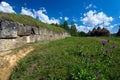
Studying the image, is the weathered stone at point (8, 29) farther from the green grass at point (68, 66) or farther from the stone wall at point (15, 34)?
the green grass at point (68, 66)

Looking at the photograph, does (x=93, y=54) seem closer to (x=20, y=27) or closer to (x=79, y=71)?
(x=79, y=71)

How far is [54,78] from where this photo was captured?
17.0ft

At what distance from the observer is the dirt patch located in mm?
5842

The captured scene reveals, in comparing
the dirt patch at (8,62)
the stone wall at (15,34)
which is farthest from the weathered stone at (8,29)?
the dirt patch at (8,62)

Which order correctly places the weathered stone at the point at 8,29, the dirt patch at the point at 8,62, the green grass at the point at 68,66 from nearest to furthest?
1. the green grass at the point at 68,66
2. the dirt patch at the point at 8,62
3. the weathered stone at the point at 8,29

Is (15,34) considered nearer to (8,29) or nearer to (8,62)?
(8,29)

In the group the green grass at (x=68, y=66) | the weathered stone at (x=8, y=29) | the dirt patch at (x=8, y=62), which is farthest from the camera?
the weathered stone at (x=8, y=29)

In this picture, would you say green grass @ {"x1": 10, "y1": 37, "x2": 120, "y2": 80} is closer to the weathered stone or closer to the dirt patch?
the dirt patch

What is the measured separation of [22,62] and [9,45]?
101cm

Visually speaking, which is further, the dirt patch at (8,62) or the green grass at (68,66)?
the dirt patch at (8,62)

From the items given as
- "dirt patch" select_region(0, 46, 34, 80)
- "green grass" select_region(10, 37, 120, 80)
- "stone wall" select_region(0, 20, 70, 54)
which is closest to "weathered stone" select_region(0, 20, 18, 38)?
"stone wall" select_region(0, 20, 70, 54)

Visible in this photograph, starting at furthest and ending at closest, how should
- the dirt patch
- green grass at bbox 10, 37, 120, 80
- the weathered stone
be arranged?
the weathered stone < the dirt patch < green grass at bbox 10, 37, 120, 80

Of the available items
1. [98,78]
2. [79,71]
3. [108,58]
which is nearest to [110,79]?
[98,78]

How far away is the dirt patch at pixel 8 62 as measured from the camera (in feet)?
19.2
